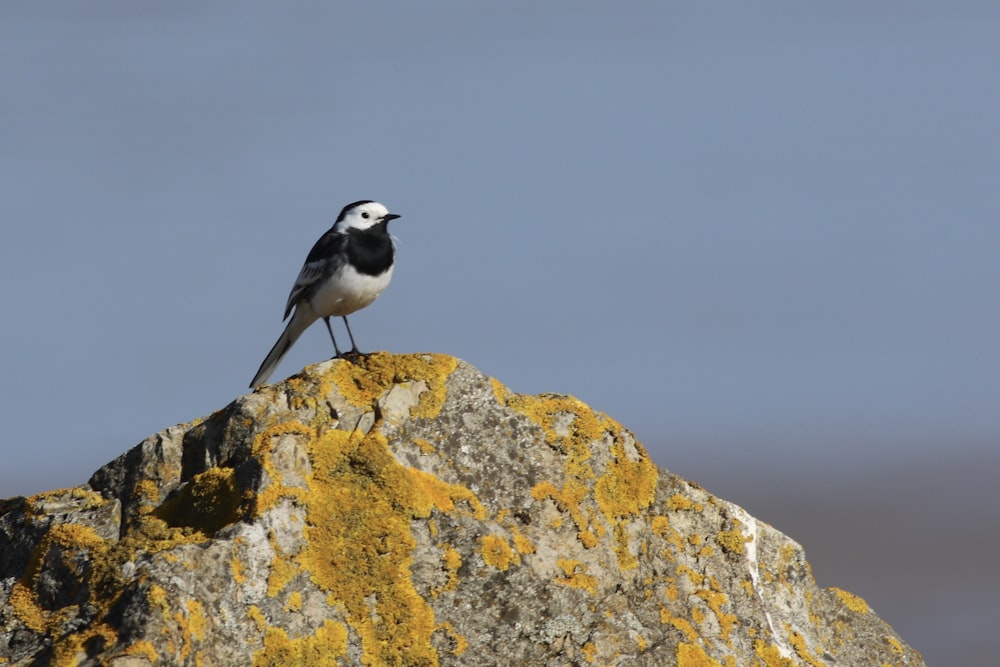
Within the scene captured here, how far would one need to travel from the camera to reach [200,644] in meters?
5.37

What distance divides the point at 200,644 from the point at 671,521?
111 inches

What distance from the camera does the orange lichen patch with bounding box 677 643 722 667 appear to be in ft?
20.7

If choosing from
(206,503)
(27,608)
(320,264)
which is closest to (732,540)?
(206,503)

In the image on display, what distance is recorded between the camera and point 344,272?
11453mm

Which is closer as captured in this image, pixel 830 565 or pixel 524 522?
pixel 524 522

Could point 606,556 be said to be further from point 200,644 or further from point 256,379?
point 256,379

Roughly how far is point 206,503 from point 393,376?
1.34 m

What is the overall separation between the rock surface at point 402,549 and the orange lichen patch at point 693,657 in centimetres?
2

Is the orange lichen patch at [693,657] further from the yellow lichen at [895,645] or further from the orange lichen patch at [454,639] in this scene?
the yellow lichen at [895,645]

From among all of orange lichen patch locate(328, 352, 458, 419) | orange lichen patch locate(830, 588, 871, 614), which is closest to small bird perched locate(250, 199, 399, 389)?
orange lichen patch locate(328, 352, 458, 419)

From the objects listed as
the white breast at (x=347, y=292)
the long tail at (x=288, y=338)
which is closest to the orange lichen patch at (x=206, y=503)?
the white breast at (x=347, y=292)

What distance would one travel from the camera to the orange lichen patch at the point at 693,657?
6.30 m

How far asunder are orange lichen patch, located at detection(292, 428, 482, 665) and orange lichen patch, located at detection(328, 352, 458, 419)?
565 mm

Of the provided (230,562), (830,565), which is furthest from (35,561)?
(830,565)
